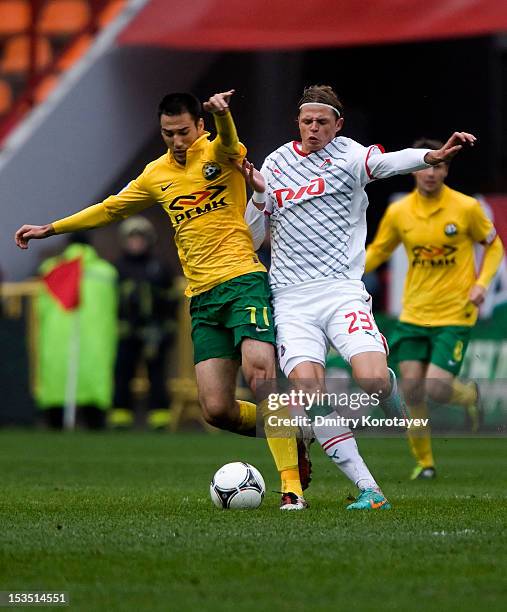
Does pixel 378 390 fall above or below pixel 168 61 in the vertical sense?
below

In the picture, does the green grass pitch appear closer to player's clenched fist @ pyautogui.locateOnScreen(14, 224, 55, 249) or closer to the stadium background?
player's clenched fist @ pyautogui.locateOnScreen(14, 224, 55, 249)

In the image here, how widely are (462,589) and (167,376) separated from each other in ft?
43.5

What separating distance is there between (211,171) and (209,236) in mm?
362

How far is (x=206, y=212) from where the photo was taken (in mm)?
8352

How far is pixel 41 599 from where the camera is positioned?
504cm

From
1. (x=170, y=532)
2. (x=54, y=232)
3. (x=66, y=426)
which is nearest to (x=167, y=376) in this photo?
(x=66, y=426)

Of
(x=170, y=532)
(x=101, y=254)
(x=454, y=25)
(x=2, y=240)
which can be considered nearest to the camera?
(x=170, y=532)

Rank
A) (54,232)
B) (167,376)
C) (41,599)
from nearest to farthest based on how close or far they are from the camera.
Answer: (41,599)
(54,232)
(167,376)

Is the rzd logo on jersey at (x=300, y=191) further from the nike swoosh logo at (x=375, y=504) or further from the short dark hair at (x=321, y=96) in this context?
the nike swoosh logo at (x=375, y=504)

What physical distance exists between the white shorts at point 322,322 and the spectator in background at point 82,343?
10.1m

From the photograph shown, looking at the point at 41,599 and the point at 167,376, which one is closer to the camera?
the point at 41,599

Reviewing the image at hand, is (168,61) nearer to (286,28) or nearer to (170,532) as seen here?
(286,28)

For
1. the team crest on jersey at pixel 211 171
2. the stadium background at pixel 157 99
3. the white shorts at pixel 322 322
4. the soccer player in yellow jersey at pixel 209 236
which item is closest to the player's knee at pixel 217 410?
the soccer player in yellow jersey at pixel 209 236

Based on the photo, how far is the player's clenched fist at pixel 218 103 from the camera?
769 centimetres
